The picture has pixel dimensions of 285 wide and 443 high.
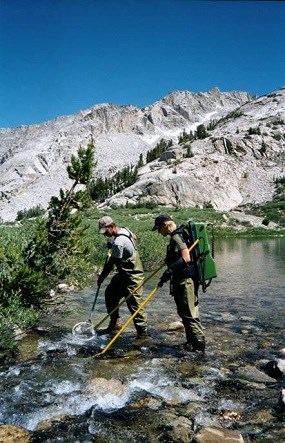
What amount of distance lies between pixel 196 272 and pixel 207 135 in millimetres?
119864

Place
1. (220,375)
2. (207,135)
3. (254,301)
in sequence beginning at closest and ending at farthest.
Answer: (220,375) < (254,301) < (207,135)

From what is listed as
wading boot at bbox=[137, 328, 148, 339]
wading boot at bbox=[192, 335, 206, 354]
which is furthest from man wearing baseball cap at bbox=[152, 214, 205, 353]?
wading boot at bbox=[137, 328, 148, 339]

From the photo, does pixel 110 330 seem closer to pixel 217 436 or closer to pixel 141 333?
pixel 141 333

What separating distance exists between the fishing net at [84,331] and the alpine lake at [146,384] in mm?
169

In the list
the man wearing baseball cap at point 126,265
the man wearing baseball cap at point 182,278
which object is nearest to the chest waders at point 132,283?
the man wearing baseball cap at point 126,265

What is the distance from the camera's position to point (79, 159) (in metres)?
8.74

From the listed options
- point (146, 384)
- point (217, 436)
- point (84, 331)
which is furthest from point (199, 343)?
point (217, 436)

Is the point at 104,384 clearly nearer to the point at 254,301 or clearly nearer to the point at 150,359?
the point at 150,359

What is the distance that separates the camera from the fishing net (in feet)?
32.5

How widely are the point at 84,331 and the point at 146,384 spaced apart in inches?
130

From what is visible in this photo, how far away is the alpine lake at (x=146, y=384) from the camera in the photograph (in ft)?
18.6

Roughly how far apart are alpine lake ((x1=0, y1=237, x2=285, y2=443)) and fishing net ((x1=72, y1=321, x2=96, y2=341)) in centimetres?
17

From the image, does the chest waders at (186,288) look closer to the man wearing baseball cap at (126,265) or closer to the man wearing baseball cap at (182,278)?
the man wearing baseball cap at (182,278)

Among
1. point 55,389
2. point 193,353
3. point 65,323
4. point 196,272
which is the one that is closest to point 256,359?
point 193,353
